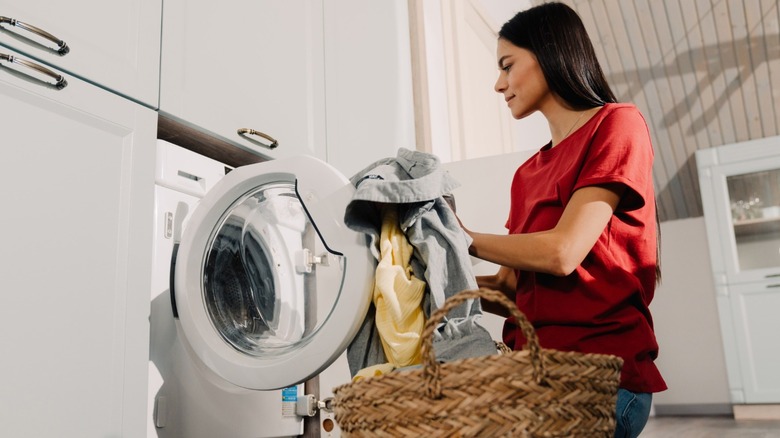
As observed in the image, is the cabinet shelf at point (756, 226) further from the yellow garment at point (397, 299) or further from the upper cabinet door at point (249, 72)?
the yellow garment at point (397, 299)

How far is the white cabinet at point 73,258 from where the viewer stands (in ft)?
3.49

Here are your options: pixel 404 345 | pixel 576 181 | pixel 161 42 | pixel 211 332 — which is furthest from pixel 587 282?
pixel 161 42

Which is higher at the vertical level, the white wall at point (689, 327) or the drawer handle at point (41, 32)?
the drawer handle at point (41, 32)

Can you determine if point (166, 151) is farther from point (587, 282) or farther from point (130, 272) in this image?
point (587, 282)

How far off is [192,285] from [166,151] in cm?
28

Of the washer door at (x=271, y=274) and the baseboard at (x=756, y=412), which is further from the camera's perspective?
the baseboard at (x=756, y=412)

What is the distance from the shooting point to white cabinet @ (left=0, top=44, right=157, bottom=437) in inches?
41.9

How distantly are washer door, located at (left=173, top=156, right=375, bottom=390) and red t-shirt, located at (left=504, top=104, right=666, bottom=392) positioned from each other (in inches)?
12.0

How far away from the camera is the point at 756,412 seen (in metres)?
4.50

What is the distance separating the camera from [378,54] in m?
2.39

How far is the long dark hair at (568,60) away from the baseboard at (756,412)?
4024mm

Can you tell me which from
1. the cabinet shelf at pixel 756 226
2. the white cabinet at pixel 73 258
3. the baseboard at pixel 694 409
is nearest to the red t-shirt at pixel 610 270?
the white cabinet at pixel 73 258

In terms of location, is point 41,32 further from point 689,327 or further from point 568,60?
point 689,327

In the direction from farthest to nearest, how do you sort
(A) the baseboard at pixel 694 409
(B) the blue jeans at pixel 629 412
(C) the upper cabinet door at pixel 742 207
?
(A) the baseboard at pixel 694 409
(C) the upper cabinet door at pixel 742 207
(B) the blue jeans at pixel 629 412
